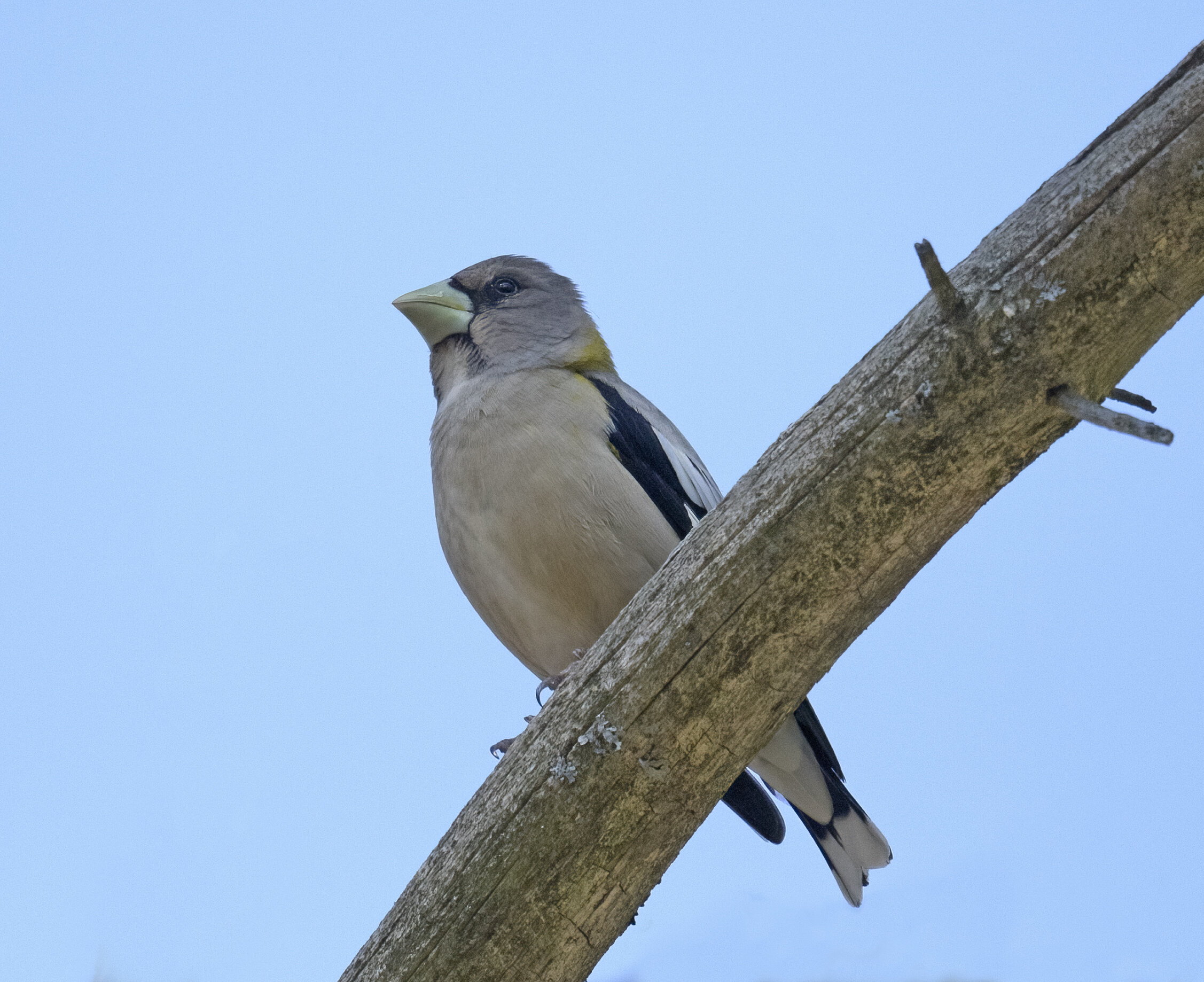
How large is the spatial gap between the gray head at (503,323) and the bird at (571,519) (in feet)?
0.04

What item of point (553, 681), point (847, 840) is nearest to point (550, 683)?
point (553, 681)

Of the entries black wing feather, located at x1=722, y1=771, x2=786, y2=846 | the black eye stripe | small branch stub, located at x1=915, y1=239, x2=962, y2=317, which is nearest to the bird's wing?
the black eye stripe

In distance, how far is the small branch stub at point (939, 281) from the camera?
87.4 inches

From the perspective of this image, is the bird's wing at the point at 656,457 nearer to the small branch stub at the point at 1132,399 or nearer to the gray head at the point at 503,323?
the gray head at the point at 503,323

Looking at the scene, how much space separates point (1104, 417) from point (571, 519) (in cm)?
181

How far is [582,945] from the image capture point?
8.71ft

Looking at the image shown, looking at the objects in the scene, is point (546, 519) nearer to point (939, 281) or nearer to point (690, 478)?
point (690, 478)

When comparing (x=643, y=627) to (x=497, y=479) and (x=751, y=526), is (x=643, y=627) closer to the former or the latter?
(x=751, y=526)

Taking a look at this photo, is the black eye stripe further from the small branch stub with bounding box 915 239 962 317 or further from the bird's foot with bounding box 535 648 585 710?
the small branch stub with bounding box 915 239 962 317

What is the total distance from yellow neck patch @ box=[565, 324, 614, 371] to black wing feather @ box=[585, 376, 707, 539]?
25 centimetres

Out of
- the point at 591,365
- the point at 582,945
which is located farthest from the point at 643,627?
the point at 591,365

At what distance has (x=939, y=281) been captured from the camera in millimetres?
2289

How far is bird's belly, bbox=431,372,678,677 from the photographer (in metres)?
3.61

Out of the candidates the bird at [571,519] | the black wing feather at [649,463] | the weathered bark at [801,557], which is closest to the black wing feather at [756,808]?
the bird at [571,519]
